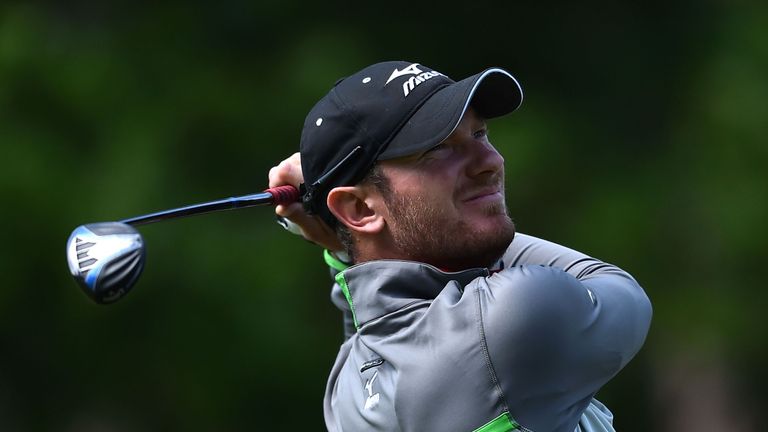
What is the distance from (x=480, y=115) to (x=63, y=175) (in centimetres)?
486

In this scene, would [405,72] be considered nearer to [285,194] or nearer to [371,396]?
[285,194]

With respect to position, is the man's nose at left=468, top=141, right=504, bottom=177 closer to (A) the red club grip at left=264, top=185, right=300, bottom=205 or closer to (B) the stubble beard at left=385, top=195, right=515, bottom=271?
(B) the stubble beard at left=385, top=195, right=515, bottom=271

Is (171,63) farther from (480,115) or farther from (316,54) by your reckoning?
(480,115)

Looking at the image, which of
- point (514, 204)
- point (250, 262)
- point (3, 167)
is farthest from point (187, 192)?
point (514, 204)

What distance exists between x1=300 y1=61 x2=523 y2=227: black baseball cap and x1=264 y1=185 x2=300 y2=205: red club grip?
0.10 m

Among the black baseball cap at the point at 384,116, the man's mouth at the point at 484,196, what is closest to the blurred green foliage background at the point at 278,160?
the black baseball cap at the point at 384,116

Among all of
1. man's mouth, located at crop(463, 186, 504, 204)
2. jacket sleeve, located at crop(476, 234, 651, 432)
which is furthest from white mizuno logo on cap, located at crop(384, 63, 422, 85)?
jacket sleeve, located at crop(476, 234, 651, 432)

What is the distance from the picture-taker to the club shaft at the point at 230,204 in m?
2.41

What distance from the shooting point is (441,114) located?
2.29m

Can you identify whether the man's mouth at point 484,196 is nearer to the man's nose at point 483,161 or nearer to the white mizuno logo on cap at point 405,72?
the man's nose at point 483,161

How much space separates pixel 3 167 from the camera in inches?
265

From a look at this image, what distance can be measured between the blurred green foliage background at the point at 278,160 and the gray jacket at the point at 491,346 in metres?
4.43

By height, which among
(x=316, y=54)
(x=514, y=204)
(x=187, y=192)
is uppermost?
(x=316, y=54)

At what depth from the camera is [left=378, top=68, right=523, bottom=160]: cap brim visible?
228 centimetres
